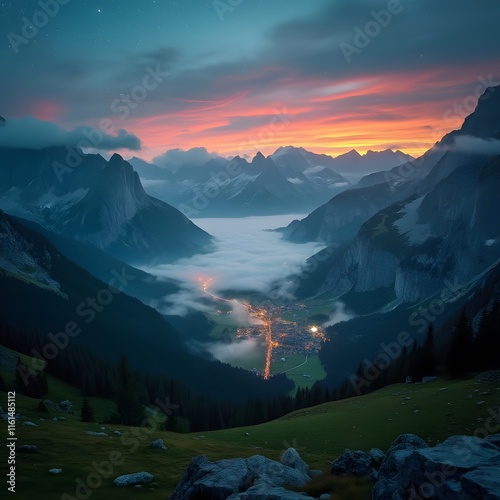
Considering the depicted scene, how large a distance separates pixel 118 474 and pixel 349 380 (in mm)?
82271

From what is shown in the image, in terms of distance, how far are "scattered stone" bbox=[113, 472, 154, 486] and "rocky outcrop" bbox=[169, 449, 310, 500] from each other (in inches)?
234

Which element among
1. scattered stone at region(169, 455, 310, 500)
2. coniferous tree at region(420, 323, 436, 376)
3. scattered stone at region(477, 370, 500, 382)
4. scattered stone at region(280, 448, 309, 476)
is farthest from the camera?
coniferous tree at region(420, 323, 436, 376)

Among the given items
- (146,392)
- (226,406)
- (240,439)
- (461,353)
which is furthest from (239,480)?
(226,406)

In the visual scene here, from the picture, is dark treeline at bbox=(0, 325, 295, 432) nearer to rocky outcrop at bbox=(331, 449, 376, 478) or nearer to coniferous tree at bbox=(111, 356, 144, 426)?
coniferous tree at bbox=(111, 356, 144, 426)

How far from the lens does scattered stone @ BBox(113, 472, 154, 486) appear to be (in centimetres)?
2823

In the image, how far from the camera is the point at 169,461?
117 feet

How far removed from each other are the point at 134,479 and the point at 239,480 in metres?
11.1

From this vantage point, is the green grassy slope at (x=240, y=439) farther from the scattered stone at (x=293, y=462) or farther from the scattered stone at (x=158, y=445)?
the scattered stone at (x=293, y=462)

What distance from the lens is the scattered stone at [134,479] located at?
92.6ft

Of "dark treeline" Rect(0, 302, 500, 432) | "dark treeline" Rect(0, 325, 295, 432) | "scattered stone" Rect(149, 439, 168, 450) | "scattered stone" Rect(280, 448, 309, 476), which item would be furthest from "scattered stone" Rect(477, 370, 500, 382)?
"dark treeline" Rect(0, 325, 295, 432)

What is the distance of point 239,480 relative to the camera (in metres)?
22.4

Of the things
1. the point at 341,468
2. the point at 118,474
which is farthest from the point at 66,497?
the point at 341,468

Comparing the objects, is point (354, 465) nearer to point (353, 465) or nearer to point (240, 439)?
point (353, 465)

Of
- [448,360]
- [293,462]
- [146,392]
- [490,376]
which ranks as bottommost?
[293,462]
